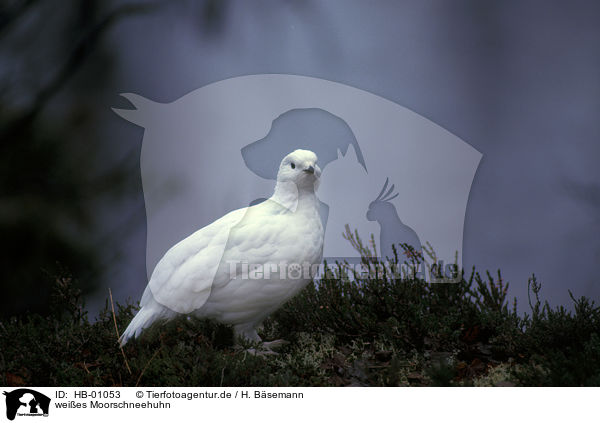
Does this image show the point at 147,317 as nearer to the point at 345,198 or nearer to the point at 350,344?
the point at 350,344

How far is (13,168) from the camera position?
279cm

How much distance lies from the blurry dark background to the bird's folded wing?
1.43ft

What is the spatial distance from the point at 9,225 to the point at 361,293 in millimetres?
1888

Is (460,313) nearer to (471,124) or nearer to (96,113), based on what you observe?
(471,124)

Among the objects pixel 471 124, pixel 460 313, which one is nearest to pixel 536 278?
pixel 460 313

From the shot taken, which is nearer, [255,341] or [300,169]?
[300,169]

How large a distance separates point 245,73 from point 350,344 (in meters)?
1.44
